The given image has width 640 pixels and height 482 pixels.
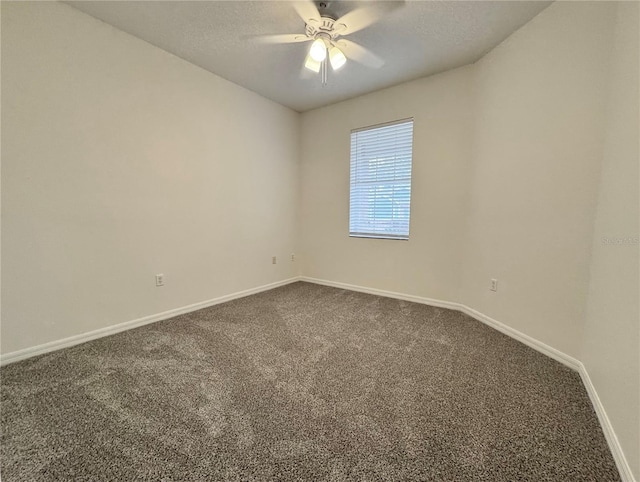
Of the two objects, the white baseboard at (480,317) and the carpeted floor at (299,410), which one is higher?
the white baseboard at (480,317)

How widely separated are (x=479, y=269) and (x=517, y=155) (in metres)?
1.11

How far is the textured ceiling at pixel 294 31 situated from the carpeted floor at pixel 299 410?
2.60 meters

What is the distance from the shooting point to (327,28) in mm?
2062

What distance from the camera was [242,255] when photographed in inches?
134

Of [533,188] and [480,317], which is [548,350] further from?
[533,188]

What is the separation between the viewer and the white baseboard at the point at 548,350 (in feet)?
3.62

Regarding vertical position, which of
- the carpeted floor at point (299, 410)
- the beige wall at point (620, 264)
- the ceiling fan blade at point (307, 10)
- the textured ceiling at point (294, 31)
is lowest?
the carpeted floor at point (299, 410)

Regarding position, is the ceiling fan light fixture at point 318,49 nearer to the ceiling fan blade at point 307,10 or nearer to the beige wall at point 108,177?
the ceiling fan blade at point 307,10

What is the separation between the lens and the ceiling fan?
1947 mm

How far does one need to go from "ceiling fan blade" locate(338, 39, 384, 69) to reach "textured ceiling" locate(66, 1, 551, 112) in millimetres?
55

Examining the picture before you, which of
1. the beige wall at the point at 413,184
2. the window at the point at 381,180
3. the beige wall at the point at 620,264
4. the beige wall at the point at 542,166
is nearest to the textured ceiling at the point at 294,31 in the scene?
the beige wall at the point at 413,184

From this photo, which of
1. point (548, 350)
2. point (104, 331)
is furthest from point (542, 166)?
point (104, 331)

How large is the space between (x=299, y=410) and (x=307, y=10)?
270 cm

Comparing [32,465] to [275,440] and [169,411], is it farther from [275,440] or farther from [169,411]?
[275,440]
